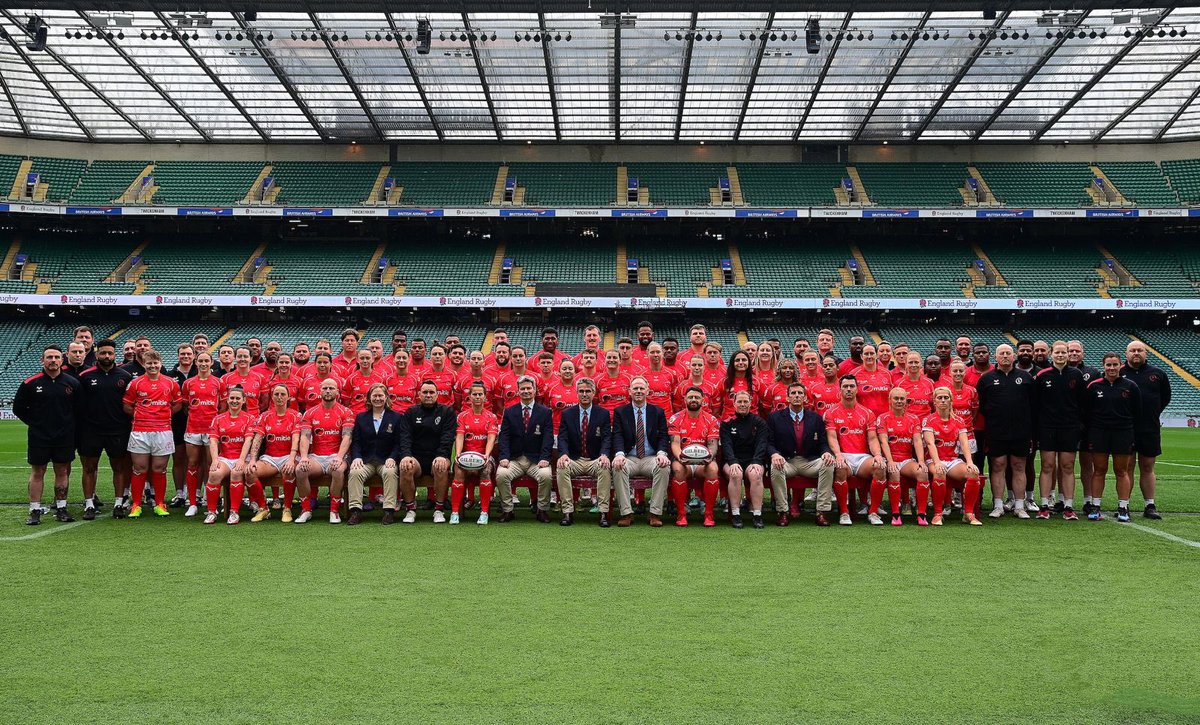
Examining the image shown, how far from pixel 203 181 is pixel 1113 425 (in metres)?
37.6

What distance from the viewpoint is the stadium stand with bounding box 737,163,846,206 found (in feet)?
120

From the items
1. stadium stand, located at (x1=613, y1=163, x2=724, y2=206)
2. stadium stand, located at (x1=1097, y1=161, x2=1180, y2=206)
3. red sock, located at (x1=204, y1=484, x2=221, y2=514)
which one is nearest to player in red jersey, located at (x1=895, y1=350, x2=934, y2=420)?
red sock, located at (x1=204, y1=484, x2=221, y2=514)

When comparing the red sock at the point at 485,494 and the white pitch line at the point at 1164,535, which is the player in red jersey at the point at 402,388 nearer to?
the red sock at the point at 485,494

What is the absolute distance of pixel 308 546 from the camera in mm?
7703

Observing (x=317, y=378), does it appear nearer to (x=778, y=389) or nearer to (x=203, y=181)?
(x=778, y=389)

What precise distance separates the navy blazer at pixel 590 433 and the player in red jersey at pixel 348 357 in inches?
125

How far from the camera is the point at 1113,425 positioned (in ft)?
31.0

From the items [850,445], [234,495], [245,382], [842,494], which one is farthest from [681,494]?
[245,382]

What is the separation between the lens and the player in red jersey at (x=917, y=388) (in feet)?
31.2

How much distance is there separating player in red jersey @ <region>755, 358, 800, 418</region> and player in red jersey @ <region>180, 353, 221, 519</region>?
651 cm

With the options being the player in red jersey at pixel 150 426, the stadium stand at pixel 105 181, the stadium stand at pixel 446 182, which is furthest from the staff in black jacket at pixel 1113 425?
the stadium stand at pixel 105 181

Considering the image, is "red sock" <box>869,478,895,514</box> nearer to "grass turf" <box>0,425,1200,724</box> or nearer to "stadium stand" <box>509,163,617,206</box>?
"grass turf" <box>0,425,1200,724</box>

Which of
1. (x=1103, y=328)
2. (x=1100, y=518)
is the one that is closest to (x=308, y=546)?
(x=1100, y=518)

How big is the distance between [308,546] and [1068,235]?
3987 centimetres
